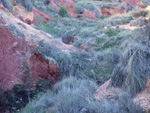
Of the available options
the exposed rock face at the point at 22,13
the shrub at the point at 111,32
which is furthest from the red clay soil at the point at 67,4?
the shrub at the point at 111,32

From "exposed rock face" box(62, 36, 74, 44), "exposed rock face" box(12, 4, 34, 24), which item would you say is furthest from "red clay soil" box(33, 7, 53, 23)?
"exposed rock face" box(62, 36, 74, 44)

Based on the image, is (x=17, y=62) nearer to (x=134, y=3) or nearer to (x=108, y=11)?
(x=108, y=11)

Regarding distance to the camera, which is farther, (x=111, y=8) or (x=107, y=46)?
(x=111, y=8)

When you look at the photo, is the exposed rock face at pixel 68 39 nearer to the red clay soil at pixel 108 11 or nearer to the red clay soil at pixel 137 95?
the red clay soil at pixel 137 95

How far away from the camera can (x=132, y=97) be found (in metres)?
4.80

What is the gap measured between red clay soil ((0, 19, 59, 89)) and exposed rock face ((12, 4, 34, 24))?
233 inches

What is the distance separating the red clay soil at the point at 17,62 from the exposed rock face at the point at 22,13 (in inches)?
233

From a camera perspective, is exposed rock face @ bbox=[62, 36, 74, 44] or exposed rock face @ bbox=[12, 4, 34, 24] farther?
exposed rock face @ bbox=[62, 36, 74, 44]

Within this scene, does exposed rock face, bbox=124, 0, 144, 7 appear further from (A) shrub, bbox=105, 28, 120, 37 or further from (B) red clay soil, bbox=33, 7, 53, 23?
(A) shrub, bbox=105, 28, 120, 37

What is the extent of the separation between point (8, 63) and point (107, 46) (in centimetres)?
664

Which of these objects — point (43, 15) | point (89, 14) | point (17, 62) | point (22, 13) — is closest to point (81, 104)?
point (17, 62)

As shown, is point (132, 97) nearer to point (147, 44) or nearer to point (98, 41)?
point (147, 44)

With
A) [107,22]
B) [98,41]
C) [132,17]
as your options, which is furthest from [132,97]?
[132,17]

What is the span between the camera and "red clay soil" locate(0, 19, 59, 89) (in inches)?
249
